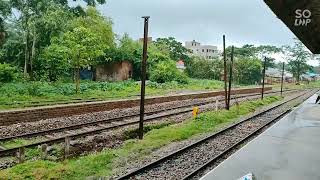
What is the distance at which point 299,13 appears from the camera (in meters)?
8.20

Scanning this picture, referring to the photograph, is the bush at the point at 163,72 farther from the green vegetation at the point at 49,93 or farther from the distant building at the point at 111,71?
the green vegetation at the point at 49,93

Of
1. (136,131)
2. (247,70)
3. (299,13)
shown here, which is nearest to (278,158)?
(299,13)

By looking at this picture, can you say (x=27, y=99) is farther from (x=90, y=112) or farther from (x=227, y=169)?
(x=227, y=169)

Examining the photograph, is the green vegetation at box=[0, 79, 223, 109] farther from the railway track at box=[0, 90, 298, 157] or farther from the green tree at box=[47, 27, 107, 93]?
the railway track at box=[0, 90, 298, 157]

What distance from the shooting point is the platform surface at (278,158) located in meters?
11.5

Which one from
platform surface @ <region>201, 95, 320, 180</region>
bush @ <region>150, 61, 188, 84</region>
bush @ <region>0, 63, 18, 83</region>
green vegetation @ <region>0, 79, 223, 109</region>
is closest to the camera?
platform surface @ <region>201, 95, 320, 180</region>

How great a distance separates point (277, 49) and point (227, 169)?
103989mm

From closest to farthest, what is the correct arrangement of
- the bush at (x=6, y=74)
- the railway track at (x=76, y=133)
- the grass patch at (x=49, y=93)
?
the railway track at (x=76, y=133), the grass patch at (x=49, y=93), the bush at (x=6, y=74)

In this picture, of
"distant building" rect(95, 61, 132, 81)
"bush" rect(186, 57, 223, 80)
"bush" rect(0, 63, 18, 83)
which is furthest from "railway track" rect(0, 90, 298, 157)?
"bush" rect(186, 57, 223, 80)
